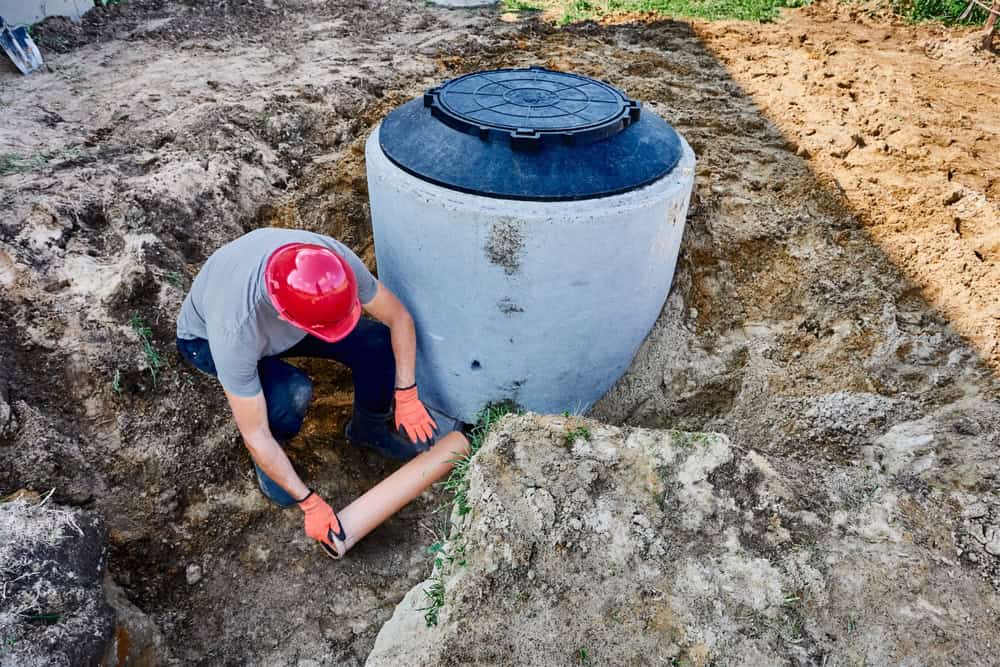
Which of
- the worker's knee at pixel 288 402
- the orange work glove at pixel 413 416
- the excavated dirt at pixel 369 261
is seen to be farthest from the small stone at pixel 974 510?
the worker's knee at pixel 288 402

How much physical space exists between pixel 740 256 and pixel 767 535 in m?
1.84

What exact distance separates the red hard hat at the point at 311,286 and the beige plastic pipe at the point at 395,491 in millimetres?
788

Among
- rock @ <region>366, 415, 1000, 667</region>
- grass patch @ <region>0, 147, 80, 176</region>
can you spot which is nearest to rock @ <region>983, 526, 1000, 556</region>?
rock @ <region>366, 415, 1000, 667</region>

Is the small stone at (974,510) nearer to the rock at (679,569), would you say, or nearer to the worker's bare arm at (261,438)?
the rock at (679,569)

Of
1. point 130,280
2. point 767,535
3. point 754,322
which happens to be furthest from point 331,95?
point 767,535

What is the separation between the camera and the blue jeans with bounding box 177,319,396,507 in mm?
2613

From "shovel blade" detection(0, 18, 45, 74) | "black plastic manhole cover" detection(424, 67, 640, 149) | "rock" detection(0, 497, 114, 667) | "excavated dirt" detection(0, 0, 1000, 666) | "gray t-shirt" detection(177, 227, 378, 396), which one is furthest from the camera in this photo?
"shovel blade" detection(0, 18, 45, 74)

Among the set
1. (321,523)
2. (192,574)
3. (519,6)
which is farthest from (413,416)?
(519,6)

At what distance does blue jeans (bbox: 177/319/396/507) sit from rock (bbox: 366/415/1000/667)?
1.01 meters

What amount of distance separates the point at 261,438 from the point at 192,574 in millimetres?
675

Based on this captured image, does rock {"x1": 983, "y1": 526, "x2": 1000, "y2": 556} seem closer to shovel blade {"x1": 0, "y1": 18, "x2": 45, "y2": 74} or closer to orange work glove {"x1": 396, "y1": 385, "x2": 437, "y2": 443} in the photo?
orange work glove {"x1": 396, "y1": 385, "x2": 437, "y2": 443}

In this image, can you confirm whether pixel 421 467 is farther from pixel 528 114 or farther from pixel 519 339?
pixel 528 114

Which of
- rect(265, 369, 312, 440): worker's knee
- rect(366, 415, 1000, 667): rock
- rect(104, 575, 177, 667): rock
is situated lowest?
rect(104, 575, 177, 667): rock

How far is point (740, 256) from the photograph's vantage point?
3277 mm
